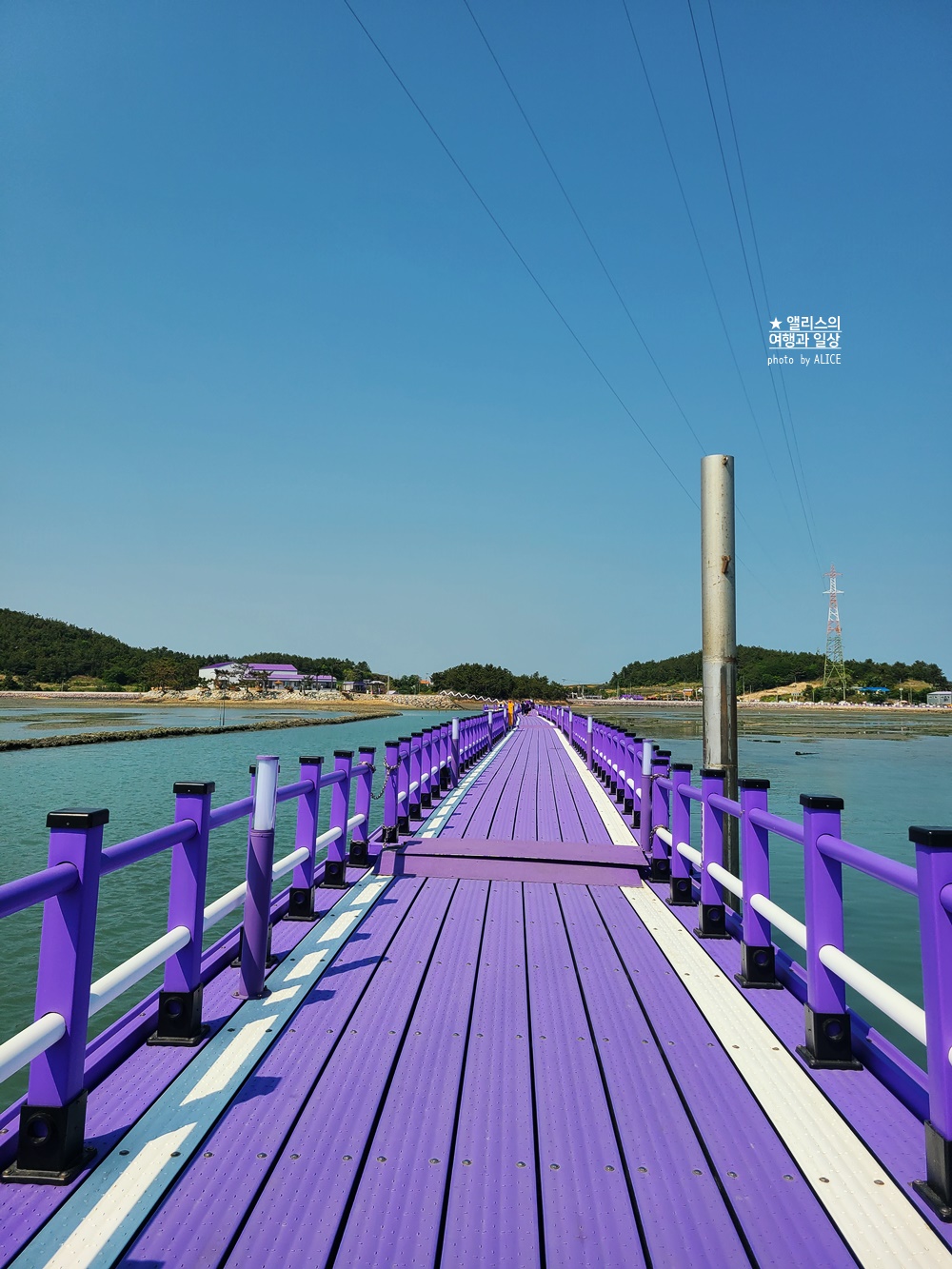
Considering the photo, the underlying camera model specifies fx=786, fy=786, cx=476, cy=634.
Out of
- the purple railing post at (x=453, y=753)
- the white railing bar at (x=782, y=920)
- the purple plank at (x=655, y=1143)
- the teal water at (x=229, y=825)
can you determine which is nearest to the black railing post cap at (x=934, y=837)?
the white railing bar at (x=782, y=920)

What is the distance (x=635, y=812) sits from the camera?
1045cm

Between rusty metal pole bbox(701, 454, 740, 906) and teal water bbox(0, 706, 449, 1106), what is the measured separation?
175 inches

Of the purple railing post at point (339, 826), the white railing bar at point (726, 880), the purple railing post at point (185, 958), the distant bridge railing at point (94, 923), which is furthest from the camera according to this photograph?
the purple railing post at point (339, 826)

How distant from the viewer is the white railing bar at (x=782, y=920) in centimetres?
365

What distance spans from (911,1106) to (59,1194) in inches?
123

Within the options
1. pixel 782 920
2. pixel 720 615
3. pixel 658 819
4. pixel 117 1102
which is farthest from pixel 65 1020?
pixel 658 819

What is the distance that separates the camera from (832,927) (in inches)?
135

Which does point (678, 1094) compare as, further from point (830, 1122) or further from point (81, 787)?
point (81, 787)

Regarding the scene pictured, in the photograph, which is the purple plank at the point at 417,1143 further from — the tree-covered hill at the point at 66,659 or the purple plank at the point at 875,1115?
the tree-covered hill at the point at 66,659

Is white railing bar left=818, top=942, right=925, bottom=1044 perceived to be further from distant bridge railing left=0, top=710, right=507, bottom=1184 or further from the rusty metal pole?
the rusty metal pole

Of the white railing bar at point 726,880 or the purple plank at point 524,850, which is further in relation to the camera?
the purple plank at point 524,850

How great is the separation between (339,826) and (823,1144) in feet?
14.3

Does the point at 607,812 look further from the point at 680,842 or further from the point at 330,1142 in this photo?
the point at 330,1142

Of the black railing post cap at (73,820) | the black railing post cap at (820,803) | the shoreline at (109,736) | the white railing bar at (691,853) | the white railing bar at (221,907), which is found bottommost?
the shoreline at (109,736)
